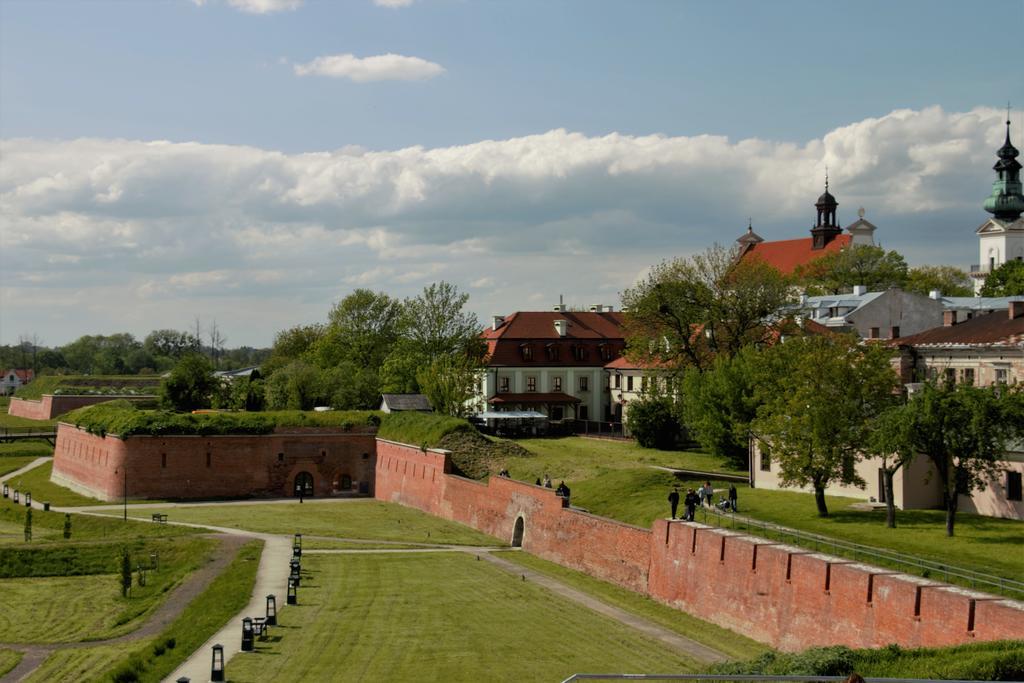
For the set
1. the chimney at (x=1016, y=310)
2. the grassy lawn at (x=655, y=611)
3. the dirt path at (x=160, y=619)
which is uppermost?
the chimney at (x=1016, y=310)

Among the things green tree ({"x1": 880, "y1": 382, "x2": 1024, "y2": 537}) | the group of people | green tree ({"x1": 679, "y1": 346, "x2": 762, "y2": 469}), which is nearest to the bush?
green tree ({"x1": 679, "y1": 346, "x2": 762, "y2": 469})

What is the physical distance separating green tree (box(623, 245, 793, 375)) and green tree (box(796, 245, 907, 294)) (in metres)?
23.3

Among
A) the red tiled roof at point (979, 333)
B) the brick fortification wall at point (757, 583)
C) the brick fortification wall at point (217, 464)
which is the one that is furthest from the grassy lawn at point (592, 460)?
the brick fortification wall at point (217, 464)

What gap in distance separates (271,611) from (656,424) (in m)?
27.9

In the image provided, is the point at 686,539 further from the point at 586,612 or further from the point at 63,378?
the point at 63,378

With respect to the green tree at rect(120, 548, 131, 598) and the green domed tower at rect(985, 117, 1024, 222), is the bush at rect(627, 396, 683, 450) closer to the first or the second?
the green tree at rect(120, 548, 131, 598)

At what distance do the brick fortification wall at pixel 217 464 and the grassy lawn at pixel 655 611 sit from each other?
2370 cm

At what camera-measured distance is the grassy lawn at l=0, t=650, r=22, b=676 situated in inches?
1126

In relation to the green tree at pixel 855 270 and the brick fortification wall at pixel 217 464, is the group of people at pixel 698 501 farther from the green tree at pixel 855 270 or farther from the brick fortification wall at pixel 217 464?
the green tree at pixel 855 270

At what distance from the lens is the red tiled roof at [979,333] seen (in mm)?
45369

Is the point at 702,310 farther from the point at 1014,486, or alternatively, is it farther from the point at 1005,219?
the point at 1005,219

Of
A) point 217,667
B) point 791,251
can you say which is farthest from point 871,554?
point 791,251

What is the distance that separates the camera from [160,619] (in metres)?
32.3

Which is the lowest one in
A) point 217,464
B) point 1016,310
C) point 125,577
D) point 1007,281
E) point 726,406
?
point 125,577
